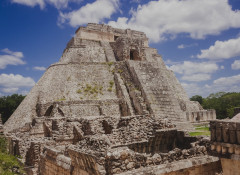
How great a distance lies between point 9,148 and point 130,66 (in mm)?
11494

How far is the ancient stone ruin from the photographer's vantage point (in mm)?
4316

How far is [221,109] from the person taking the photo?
37125 millimetres

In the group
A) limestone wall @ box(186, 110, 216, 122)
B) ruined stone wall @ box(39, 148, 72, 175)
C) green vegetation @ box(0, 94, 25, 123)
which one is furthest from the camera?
green vegetation @ box(0, 94, 25, 123)

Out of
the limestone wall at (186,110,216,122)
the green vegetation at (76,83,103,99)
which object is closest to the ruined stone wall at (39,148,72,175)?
the green vegetation at (76,83,103,99)

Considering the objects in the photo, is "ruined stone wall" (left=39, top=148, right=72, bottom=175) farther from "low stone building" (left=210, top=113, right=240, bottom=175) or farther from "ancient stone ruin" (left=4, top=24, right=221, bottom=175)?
"low stone building" (left=210, top=113, right=240, bottom=175)

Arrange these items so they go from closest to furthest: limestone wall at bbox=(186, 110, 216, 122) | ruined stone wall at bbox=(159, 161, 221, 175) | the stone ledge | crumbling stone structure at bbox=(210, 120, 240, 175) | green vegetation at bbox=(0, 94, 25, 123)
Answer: the stone ledge → crumbling stone structure at bbox=(210, 120, 240, 175) → ruined stone wall at bbox=(159, 161, 221, 175) → limestone wall at bbox=(186, 110, 216, 122) → green vegetation at bbox=(0, 94, 25, 123)

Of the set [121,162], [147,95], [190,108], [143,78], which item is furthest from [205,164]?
[190,108]

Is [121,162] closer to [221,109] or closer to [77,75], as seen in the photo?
[77,75]

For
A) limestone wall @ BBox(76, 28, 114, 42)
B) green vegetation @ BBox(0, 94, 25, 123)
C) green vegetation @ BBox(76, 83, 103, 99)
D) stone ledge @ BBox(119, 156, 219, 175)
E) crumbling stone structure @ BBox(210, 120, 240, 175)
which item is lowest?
stone ledge @ BBox(119, 156, 219, 175)

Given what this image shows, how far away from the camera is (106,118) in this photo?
10555 millimetres

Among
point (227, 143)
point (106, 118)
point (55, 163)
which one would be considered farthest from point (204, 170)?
point (106, 118)

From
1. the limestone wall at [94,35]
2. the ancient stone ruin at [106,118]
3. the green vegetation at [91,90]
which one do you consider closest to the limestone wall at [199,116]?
the ancient stone ruin at [106,118]

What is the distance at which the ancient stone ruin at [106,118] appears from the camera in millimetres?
4316

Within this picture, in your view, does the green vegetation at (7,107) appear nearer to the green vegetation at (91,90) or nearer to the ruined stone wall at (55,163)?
the green vegetation at (91,90)
